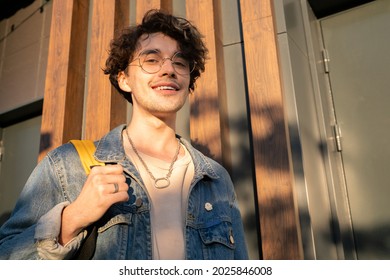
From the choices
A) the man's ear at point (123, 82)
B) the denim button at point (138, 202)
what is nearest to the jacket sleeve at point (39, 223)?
the denim button at point (138, 202)

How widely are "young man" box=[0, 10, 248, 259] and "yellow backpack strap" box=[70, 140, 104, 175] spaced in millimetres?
23

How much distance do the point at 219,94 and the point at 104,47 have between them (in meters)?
1.60

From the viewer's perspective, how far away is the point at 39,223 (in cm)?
127

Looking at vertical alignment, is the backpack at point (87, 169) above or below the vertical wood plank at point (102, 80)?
below

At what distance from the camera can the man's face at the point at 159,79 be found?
180cm

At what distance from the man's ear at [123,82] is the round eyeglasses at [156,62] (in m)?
0.19

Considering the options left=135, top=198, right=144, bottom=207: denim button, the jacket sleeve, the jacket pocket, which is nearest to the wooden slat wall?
the jacket pocket

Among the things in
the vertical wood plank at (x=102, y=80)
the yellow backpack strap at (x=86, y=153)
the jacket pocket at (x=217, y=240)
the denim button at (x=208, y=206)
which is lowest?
the jacket pocket at (x=217, y=240)

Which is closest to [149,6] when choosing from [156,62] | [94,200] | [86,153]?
[156,62]

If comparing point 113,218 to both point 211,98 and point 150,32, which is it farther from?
point 211,98

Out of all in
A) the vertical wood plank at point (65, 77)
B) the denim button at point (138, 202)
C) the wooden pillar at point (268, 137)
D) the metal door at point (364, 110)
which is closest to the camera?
the denim button at point (138, 202)

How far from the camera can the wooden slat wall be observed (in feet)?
8.38

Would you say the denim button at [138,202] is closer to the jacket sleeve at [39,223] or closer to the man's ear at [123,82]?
the jacket sleeve at [39,223]

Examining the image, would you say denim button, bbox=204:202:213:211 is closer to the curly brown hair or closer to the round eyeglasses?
the round eyeglasses
